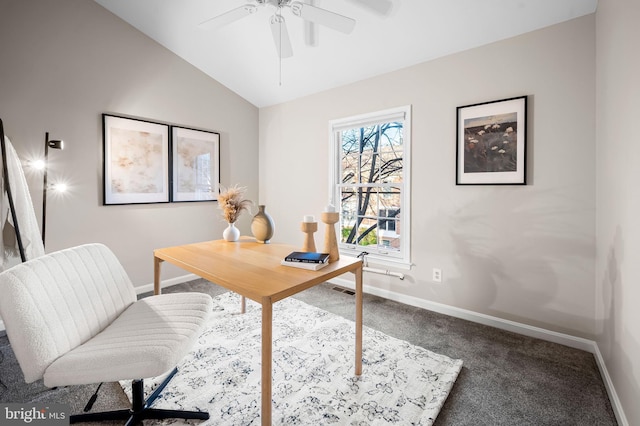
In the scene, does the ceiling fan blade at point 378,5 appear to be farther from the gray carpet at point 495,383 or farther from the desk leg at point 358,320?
the gray carpet at point 495,383

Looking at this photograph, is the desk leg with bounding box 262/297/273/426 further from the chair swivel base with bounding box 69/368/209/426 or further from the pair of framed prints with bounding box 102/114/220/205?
the pair of framed prints with bounding box 102/114/220/205

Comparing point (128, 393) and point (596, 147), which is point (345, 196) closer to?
point (596, 147)

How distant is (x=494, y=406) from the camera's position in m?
1.61

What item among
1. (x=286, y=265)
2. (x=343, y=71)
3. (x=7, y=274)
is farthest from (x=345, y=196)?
(x=7, y=274)

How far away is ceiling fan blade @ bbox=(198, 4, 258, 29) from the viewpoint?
1.98 meters

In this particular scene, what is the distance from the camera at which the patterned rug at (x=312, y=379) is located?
154cm

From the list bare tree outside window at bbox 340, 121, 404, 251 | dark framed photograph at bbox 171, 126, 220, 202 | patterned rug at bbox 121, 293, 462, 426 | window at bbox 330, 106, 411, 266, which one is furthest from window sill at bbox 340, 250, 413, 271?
dark framed photograph at bbox 171, 126, 220, 202

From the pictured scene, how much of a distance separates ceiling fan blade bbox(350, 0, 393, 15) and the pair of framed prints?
95.7 inches

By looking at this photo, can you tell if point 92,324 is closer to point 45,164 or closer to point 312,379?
point 312,379

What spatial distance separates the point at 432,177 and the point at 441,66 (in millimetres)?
1036

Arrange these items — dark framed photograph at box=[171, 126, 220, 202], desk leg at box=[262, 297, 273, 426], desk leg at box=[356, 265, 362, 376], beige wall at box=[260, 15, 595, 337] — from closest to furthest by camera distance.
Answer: desk leg at box=[262, 297, 273, 426] → desk leg at box=[356, 265, 362, 376] → beige wall at box=[260, 15, 595, 337] → dark framed photograph at box=[171, 126, 220, 202]

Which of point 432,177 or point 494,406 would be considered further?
point 432,177

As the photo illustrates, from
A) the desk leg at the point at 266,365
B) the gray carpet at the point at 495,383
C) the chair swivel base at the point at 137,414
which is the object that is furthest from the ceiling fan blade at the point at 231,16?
the gray carpet at the point at 495,383

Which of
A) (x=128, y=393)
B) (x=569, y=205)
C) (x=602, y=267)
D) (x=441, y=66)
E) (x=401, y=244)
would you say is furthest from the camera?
(x=401, y=244)
